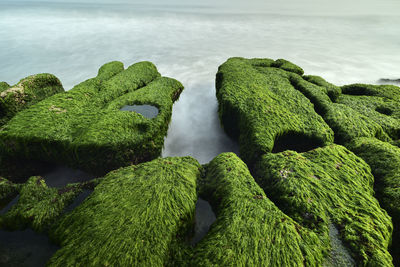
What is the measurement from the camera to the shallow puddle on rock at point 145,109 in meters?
4.55

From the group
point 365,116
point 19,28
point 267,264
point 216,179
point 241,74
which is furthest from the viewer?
point 19,28

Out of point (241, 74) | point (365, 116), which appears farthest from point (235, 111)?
point (365, 116)

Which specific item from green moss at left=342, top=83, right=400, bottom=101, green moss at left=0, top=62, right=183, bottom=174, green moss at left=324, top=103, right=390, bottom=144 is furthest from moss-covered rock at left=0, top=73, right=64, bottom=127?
green moss at left=342, top=83, right=400, bottom=101

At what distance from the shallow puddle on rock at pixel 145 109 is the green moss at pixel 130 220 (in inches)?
71.0

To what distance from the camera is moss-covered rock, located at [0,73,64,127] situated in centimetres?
410

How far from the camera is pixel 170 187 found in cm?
271

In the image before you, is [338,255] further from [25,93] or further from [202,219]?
[25,93]

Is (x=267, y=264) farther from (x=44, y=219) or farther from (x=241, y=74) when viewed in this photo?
(x=241, y=74)

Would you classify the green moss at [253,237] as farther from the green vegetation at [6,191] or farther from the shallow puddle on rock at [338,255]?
the green vegetation at [6,191]

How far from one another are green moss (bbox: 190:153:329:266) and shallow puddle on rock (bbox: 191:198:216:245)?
0.19 m

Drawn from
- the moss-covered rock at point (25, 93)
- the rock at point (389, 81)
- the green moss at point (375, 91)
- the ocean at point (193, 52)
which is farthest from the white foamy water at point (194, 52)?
the green moss at point (375, 91)

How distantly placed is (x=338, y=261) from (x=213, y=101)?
621 centimetres

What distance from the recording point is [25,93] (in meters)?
4.44

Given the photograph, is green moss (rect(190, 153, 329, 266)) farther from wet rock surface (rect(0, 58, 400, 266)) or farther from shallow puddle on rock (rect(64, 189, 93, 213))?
shallow puddle on rock (rect(64, 189, 93, 213))
